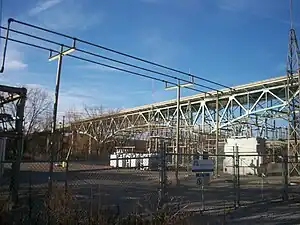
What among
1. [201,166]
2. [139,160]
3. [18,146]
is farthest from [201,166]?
[139,160]

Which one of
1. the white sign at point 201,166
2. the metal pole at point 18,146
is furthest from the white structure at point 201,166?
the metal pole at point 18,146

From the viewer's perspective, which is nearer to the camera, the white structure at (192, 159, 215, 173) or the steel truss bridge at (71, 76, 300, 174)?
the white structure at (192, 159, 215, 173)

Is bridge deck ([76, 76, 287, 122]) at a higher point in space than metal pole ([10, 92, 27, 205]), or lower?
higher

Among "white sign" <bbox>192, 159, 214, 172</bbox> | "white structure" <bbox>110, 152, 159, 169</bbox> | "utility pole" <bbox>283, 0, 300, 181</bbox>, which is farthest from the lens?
"utility pole" <bbox>283, 0, 300, 181</bbox>

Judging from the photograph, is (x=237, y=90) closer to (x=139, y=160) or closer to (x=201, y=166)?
(x=139, y=160)

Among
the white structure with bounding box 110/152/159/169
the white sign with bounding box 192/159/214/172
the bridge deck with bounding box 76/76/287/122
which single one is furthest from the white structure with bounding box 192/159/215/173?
the bridge deck with bounding box 76/76/287/122

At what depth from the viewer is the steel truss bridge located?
134ft

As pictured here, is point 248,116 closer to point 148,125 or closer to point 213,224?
point 148,125

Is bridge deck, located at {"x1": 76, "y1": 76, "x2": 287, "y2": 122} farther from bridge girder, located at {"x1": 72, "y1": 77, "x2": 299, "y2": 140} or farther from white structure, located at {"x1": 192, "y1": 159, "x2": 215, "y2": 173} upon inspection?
white structure, located at {"x1": 192, "y1": 159, "x2": 215, "y2": 173}

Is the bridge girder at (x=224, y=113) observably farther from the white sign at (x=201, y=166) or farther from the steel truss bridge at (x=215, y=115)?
the white sign at (x=201, y=166)

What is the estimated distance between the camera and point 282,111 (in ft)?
139

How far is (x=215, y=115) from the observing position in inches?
1849

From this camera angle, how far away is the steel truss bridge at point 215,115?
40.8 m

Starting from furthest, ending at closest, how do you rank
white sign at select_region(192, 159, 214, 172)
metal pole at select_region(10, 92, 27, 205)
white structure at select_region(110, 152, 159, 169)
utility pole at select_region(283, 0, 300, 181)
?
utility pole at select_region(283, 0, 300, 181)
metal pole at select_region(10, 92, 27, 205)
white sign at select_region(192, 159, 214, 172)
white structure at select_region(110, 152, 159, 169)
